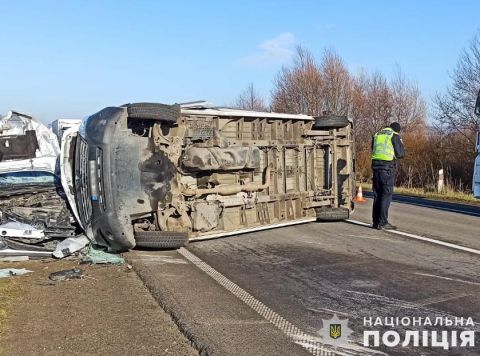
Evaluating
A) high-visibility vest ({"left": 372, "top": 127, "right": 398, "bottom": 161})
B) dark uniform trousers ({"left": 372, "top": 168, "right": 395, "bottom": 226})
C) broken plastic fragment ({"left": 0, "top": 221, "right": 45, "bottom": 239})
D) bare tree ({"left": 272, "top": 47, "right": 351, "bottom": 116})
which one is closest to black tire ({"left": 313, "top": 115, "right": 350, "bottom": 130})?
high-visibility vest ({"left": 372, "top": 127, "right": 398, "bottom": 161})

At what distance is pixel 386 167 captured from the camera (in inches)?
353

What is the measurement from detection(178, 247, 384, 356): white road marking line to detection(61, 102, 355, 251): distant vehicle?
1.31 meters

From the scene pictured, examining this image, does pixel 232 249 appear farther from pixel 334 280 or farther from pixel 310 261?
pixel 334 280

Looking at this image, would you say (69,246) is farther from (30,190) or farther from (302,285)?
(302,285)

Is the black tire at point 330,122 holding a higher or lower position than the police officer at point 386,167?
higher

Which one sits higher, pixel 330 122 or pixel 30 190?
pixel 330 122

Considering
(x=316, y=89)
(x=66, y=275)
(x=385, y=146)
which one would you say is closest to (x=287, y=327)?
(x=66, y=275)

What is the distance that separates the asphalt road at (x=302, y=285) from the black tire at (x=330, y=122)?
5.62 ft

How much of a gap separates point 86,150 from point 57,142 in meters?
1.64

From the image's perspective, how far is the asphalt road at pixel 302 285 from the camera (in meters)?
3.95

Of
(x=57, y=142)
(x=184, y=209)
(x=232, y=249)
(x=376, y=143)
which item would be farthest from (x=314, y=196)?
(x=57, y=142)

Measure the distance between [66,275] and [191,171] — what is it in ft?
7.15

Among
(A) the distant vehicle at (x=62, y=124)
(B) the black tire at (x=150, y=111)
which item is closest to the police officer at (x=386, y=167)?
(B) the black tire at (x=150, y=111)

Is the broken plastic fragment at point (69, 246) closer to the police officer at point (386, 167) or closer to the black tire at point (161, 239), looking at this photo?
the black tire at point (161, 239)
